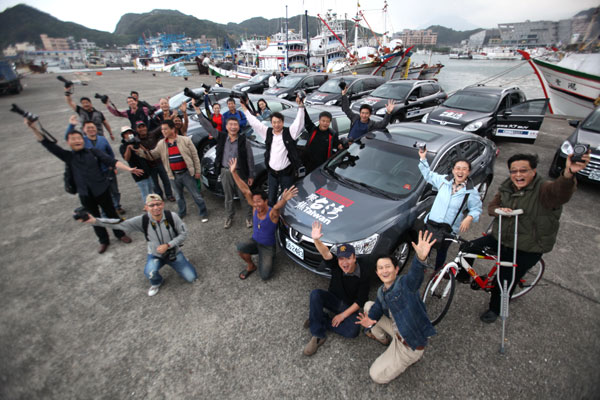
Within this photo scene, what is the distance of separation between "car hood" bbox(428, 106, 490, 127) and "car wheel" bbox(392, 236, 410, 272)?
5005 millimetres

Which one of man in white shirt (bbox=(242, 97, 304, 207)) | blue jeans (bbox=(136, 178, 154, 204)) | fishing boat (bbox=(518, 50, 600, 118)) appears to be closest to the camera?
man in white shirt (bbox=(242, 97, 304, 207))

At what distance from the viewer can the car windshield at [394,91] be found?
29.3 ft

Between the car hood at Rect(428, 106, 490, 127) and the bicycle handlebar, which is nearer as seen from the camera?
the bicycle handlebar

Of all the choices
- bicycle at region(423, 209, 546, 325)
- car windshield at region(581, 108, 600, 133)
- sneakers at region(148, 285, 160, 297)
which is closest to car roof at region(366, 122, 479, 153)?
bicycle at region(423, 209, 546, 325)

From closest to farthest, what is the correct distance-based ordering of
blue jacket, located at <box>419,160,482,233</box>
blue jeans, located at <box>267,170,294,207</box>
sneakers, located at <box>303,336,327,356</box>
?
sneakers, located at <box>303,336,327,356</box> < blue jacket, located at <box>419,160,482,233</box> < blue jeans, located at <box>267,170,294,207</box>

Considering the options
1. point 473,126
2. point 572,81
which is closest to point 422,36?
point 572,81

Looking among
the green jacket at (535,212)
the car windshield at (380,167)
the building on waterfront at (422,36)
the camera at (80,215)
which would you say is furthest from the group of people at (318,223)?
the building on waterfront at (422,36)

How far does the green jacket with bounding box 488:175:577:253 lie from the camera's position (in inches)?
88.5

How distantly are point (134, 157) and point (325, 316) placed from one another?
407 centimetres

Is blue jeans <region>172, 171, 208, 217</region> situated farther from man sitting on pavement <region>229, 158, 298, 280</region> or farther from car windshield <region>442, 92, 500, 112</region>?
car windshield <region>442, 92, 500, 112</region>

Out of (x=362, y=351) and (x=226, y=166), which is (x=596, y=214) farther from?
(x=226, y=166)

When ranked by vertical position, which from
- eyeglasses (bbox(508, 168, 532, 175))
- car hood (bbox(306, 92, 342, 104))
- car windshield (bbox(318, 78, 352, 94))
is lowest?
eyeglasses (bbox(508, 168, 532, 175))

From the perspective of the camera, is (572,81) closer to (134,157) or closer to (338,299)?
(338,299)

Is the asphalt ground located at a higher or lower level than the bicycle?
lower
